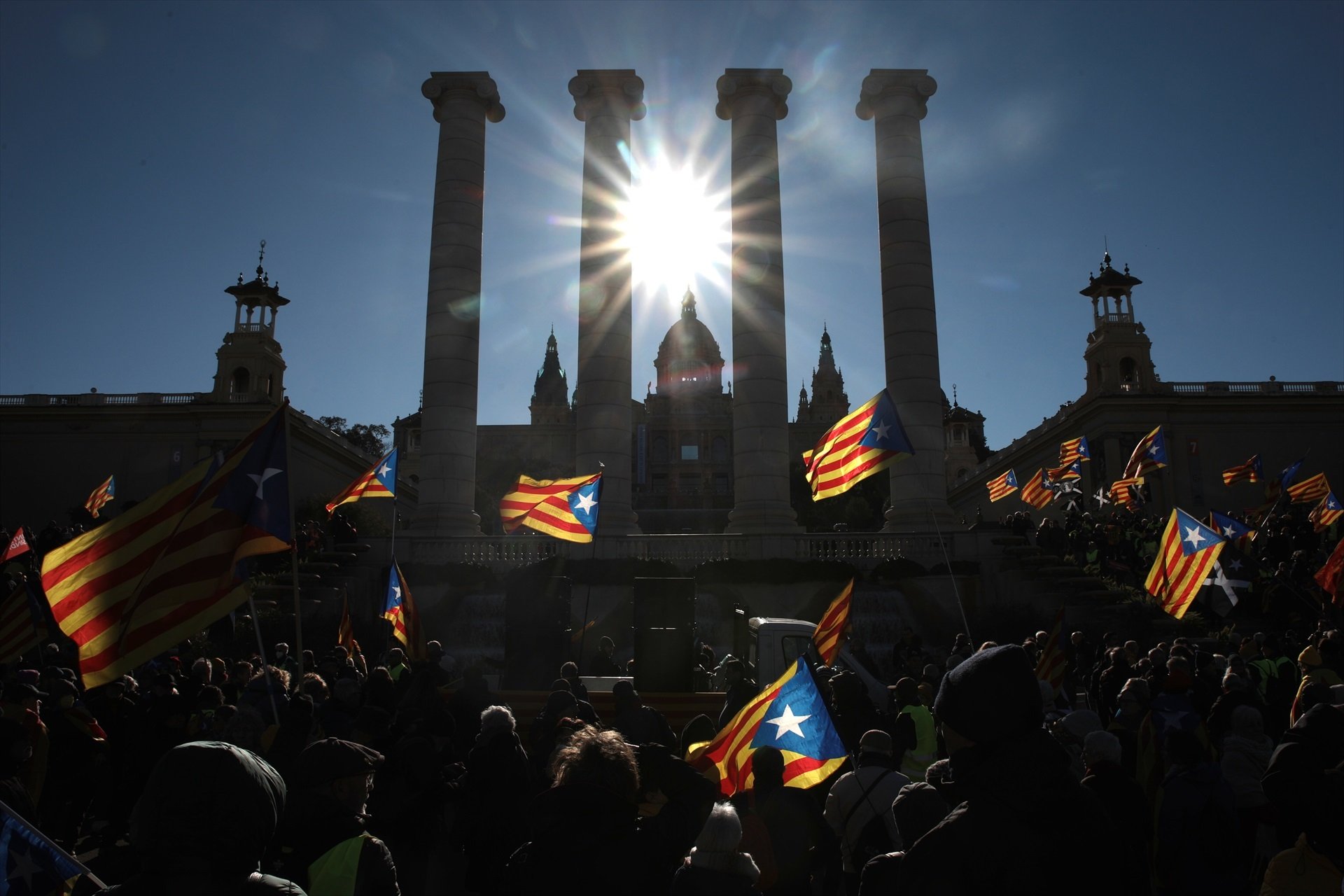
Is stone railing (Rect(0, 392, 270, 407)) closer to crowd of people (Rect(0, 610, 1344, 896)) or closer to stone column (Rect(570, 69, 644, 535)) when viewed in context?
stone column (Rect(570, 69, 644, 535))

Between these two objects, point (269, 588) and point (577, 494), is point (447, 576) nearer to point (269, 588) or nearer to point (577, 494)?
point (269, 588)

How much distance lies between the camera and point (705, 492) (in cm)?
11500

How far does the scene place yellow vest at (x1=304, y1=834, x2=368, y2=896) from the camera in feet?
13.8

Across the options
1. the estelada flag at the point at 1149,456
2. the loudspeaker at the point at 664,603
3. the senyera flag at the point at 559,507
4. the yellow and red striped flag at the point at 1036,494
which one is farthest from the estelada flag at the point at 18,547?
the yellow and red striped flag at the point at 1036,494

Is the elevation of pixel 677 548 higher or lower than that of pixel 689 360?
lower

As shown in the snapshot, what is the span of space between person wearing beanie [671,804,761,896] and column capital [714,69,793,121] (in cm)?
3271

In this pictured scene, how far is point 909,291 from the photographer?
32781 mm

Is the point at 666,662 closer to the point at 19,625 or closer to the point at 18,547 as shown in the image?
the point at 19,625

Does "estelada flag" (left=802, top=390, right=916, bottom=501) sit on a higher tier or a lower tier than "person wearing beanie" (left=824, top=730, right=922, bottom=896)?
higher

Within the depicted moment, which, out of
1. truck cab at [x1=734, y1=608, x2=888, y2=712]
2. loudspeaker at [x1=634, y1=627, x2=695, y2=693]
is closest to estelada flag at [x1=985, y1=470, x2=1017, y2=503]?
truck cab at [x1=734, y1=608, x2=888, y2=712]

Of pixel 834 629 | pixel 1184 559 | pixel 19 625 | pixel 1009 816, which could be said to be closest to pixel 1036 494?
pixel 1184 559

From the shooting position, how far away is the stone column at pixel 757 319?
32.2 m

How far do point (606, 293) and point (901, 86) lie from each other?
12.4 meters

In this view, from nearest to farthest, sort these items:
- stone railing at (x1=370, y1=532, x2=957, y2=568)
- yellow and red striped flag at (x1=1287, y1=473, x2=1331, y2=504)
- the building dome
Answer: yellow and red striped flag at (x1=1287, y1=473, x2=1331, y2=504)
stone railing at (x1=370, y1=532, x2=957, y2=568)
the building dome
